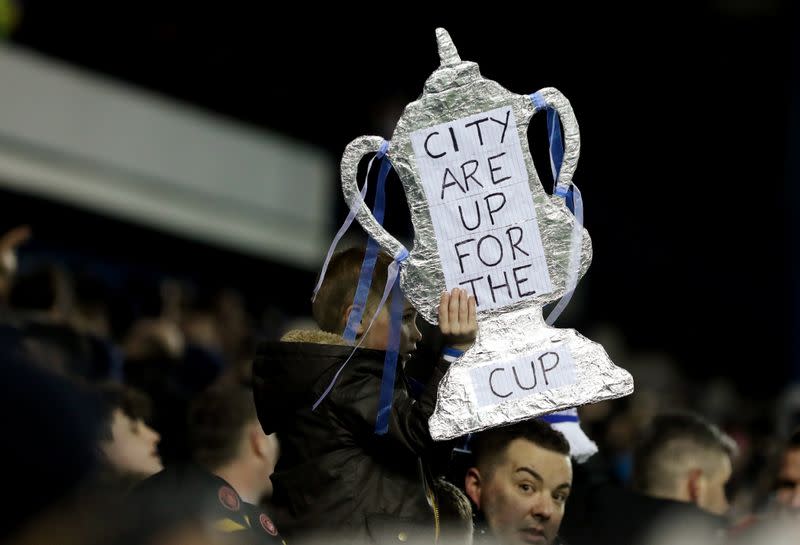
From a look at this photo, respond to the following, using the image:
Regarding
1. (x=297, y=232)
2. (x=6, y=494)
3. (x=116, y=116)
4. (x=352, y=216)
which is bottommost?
(x=297, y=232)

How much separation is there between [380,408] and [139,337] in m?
2.73

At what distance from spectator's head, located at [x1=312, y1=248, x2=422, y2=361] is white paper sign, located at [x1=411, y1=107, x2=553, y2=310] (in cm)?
18

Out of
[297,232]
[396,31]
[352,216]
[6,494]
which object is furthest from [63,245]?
[6,494]

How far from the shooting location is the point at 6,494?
1.33 meters

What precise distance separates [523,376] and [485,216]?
1.25 ft

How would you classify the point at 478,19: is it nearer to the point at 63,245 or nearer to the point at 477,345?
the point at 63,245

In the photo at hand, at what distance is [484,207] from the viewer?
3014mm

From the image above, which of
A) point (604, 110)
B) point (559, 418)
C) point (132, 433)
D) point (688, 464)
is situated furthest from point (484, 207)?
point (604, 110)

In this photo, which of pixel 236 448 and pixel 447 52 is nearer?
pixel 447 52

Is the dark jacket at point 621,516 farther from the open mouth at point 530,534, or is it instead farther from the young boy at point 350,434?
the young boy at point 350,434

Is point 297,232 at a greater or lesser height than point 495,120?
lesser

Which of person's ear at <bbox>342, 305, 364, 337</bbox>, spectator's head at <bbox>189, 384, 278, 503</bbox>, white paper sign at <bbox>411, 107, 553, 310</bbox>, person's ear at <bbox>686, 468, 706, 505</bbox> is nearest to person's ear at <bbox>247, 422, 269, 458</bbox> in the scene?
spectator's head at <bbox>189, 384, 278, 503</bbox>

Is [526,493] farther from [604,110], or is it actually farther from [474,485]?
[604,110]

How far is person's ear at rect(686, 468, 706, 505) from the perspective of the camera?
4.35 m
